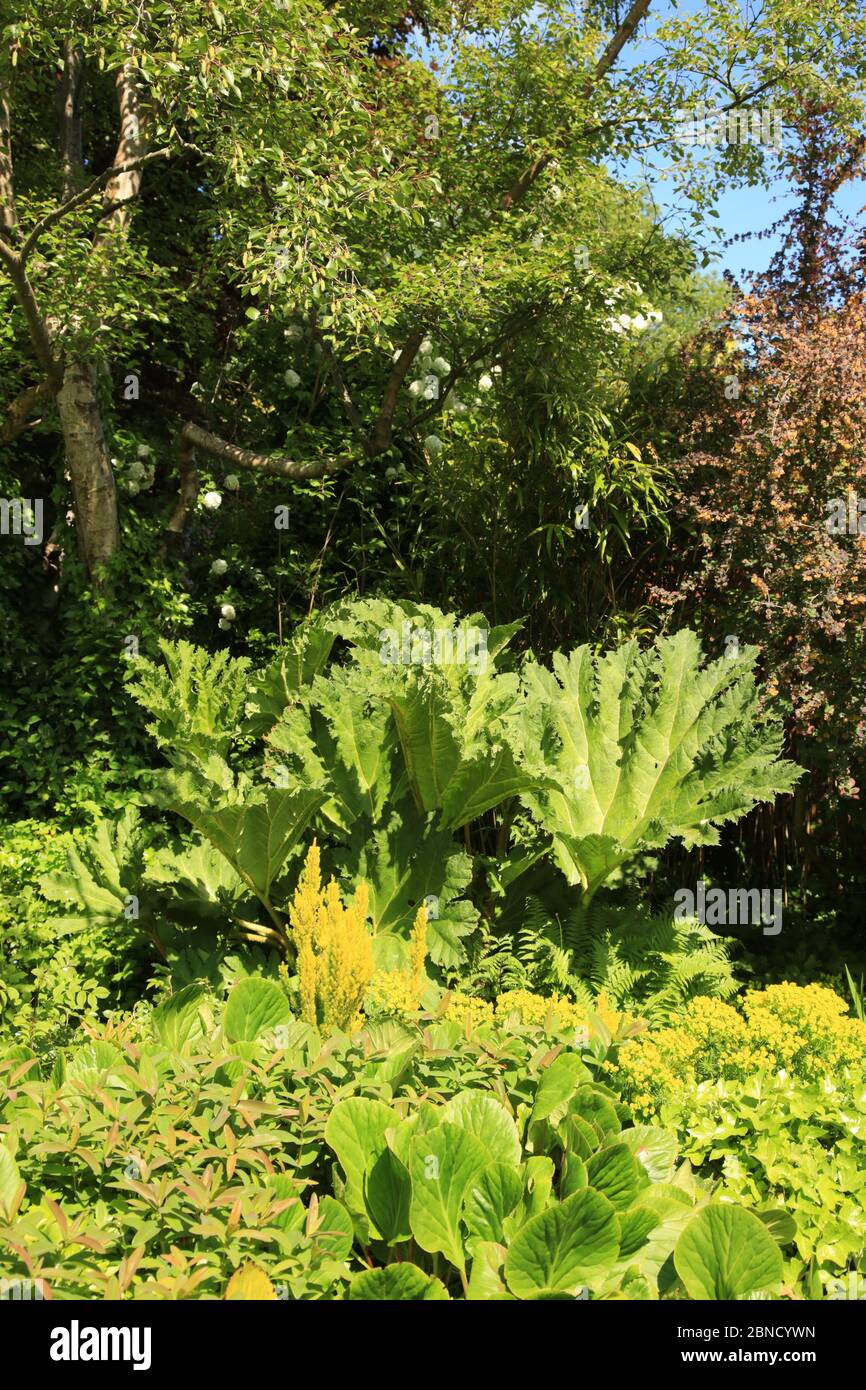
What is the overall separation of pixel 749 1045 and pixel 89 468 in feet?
14.0

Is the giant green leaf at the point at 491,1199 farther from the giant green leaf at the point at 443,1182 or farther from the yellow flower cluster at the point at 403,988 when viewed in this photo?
the yellow flower cluster at the point at 403,988

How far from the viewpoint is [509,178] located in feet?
18.1

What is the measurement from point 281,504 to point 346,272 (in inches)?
61.9

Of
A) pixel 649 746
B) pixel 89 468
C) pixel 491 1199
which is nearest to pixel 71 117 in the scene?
pixel 89 468

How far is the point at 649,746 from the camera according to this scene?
4.04m

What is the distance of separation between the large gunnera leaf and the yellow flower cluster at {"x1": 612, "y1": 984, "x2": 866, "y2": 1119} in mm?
1149

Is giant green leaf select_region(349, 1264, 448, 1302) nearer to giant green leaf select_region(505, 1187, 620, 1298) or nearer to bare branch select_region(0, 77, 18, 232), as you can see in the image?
giant green leaf select_region(505, 1187, 620, 1298)

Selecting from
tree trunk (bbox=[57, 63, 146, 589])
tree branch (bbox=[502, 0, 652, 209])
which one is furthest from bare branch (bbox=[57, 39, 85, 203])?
tree branch (bbox=[502, 0, 652, 209])

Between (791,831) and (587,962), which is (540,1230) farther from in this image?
(791,831)

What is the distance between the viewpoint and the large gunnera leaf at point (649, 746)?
3828 millimetres

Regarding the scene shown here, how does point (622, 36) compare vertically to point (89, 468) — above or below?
above

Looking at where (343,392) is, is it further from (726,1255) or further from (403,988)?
(726,1255)
